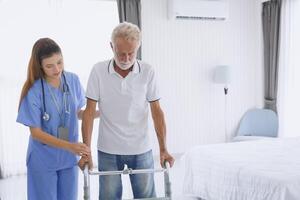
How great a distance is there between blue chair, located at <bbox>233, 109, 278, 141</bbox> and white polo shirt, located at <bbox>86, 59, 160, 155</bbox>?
3.18m

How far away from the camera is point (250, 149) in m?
3.41

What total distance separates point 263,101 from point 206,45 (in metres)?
1.11

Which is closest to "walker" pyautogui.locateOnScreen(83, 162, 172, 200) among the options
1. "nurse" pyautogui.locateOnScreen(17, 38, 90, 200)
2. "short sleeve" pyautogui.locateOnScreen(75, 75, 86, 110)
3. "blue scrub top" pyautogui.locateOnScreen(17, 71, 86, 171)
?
"nurse" pyautogui.locateOnScreen(17, 38, 90, 200)

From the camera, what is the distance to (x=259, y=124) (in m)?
5.19

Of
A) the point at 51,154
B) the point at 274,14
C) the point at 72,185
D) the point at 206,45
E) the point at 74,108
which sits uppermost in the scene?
the point at 274,14

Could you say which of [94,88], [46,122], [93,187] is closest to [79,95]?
[94,88]

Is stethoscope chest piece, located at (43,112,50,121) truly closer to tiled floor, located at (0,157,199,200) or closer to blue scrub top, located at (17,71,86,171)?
blue scrub top, located at (17,71,86,171)

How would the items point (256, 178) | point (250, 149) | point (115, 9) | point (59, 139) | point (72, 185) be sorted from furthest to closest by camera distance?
point (115, 9) < point (250, 149) < point (256, 178) < point (72, 185) < point (59, 139)

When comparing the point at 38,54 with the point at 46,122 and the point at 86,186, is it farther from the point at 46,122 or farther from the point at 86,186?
the point at 86,186

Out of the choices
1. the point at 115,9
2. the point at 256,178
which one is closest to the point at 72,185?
the point at 256,178

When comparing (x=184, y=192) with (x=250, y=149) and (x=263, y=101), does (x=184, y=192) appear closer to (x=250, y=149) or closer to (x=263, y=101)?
(x=250, y=149)

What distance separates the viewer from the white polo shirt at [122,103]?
6.53 feet

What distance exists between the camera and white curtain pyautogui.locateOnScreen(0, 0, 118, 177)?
4.37 meters

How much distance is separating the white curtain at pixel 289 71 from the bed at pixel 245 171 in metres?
1.26
